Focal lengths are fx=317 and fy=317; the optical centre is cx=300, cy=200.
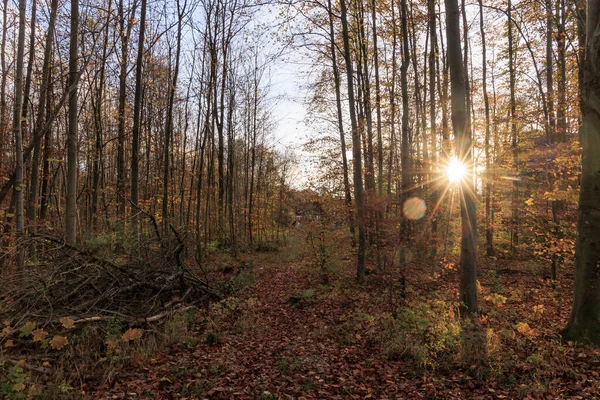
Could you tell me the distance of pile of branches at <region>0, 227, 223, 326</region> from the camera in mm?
4665

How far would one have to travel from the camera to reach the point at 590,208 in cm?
475

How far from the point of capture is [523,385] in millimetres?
3807

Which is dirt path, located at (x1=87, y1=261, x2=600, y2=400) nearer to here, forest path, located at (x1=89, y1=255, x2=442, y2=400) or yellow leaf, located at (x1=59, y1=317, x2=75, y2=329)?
forest path, located at (x1=89, y1=255, x2=442, y2=400)

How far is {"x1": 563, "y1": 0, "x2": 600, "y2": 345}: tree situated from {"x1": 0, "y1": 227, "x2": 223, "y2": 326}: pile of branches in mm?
6973

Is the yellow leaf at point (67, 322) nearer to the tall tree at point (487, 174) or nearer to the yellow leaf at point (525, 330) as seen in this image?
the yellow leaf at point (525, 330)

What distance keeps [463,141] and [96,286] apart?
734cm

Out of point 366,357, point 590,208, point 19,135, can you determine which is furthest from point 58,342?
point 590,208

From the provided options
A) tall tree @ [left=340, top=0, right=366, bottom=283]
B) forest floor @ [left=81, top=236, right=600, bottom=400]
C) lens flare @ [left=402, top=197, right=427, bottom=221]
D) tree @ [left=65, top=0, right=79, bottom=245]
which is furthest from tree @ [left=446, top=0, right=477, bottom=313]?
tree @ [left=65, top=0, right=79, bottom=245]

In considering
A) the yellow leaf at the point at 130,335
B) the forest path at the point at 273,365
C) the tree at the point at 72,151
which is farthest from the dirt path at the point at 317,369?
the tree at the point at 72,151

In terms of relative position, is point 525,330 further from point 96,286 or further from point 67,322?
point 96,286

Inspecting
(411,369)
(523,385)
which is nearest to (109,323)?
(411,369)

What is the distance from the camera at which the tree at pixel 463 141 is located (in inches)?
237

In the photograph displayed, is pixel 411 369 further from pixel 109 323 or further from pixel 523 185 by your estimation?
pixel 523 185

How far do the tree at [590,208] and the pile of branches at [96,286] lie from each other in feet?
22.9
